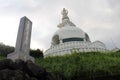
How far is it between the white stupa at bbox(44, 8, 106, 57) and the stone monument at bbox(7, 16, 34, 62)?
11.9m

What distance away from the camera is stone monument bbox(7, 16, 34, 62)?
43.2ft

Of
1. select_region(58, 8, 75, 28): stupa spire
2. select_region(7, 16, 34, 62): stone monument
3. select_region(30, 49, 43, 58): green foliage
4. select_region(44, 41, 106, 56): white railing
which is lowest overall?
select_region(7, 16, 34, 62): stone monument

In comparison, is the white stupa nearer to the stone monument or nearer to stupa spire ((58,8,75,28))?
stupa spire ((58,8,75,28))

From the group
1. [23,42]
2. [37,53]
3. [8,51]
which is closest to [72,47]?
[37,53]

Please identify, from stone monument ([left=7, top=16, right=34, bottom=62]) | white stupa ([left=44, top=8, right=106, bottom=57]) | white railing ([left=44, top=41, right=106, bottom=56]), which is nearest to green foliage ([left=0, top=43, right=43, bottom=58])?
stone monument ([left=7, top=16, right=34, bottom=62])

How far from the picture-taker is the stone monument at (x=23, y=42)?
1317 cm

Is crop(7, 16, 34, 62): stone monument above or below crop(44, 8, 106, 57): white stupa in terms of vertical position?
below

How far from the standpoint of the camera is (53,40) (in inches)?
1368

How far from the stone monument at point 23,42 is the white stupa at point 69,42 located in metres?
11.9

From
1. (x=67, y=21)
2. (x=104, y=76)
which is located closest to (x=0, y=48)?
(x=104, y=76)

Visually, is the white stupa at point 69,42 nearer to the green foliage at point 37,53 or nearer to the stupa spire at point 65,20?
the stupa spire at point 65,20

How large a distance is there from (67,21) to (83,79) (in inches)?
1119

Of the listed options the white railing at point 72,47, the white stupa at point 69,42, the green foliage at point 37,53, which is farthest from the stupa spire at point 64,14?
the green foliage at point 37,53

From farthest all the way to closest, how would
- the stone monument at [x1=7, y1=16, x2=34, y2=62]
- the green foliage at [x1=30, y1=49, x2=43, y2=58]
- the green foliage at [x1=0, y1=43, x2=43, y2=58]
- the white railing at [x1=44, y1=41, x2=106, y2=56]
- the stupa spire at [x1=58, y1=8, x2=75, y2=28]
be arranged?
the stupa spire at [x1=58, y1=8, x2=75, y2=28], the white railing at [x1=44, y1=41, x2=106, y2=56], the green foliage at [x1=30, y1=49, x2=43, y2=58], the green foliage at [x1=0, y1=43, x2=43, y2=58], the stone monument at [x1=7, y1=16, x2=34, y2=62]
